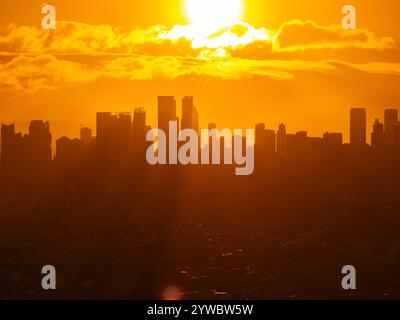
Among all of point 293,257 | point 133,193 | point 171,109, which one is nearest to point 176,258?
point 293,257

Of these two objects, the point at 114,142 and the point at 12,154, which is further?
the point at 12,154

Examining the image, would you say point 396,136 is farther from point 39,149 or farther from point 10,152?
point 10,152

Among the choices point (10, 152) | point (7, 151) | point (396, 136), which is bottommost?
point (10, 152)

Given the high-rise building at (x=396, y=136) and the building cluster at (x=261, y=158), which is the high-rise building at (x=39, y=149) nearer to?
the building cluster at (x=261, y=158)

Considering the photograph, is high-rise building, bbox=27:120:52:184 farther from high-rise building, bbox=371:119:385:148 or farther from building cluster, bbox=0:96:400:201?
high-rise building, bbox=371:119:385:148

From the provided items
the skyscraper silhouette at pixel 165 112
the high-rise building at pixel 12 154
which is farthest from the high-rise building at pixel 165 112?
the high-rise building at pixel 12 154

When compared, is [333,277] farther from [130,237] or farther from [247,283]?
[130,237]

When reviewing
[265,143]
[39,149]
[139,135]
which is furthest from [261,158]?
[39,149]
